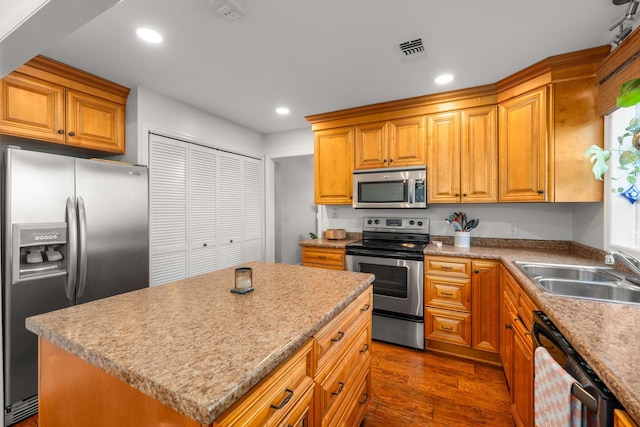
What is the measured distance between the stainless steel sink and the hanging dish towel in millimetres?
450

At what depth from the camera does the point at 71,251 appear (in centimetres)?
197

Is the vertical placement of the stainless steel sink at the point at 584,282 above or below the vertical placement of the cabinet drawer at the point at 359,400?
above

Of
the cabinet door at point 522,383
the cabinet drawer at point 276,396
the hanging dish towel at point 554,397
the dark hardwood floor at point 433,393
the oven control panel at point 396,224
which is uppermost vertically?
the oven control panel at point 396,224

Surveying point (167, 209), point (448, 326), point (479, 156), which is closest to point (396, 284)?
point (448, 326)

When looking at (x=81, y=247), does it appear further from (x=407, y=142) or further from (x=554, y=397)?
(x=407, y=142)

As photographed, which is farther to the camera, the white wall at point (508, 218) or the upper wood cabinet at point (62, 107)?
the white wall at point (508, 218)

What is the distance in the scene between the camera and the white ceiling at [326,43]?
1627 millimetres

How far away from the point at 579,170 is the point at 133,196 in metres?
3.56

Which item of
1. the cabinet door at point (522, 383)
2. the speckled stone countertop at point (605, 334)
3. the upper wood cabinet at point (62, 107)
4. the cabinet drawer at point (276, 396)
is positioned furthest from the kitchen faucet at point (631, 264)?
the upper wood cabinet at point (62, 107)

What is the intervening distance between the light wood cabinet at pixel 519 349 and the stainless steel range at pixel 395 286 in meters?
0.73

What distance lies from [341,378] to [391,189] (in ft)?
6.99

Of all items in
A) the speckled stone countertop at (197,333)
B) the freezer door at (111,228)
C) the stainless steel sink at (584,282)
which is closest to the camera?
the speckled stone countertop at (197,333)

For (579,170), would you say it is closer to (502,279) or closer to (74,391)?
(502,279)

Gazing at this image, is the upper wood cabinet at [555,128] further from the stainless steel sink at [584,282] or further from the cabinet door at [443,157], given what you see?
the stainless steel sink at [584,282]
